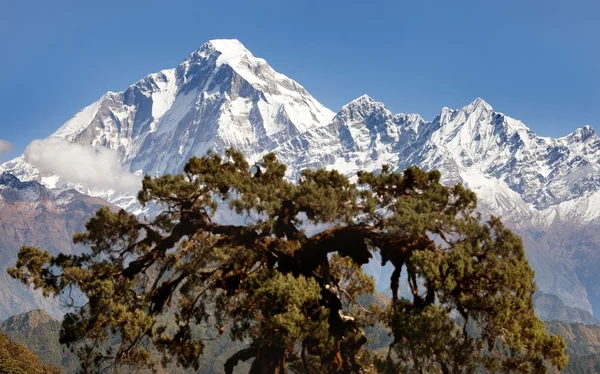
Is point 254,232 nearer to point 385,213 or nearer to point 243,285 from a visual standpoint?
point 243,285

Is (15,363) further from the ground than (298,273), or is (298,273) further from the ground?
(298,273)

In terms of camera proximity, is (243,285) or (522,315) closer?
(522,315)

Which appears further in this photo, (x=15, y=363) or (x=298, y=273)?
(x=15, y=363)

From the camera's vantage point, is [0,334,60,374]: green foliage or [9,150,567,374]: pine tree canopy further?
[0,334,60,374]: green foliage

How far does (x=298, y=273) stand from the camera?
91.3ft

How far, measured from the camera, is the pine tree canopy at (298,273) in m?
23.2

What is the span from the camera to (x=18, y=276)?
2741cm

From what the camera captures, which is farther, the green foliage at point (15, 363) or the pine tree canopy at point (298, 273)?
the green foliage at point (15, 363)

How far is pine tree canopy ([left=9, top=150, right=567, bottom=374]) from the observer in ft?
76.1

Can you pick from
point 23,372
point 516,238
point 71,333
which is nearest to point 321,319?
point 516,238

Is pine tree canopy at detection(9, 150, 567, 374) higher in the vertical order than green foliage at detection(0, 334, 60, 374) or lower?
higher

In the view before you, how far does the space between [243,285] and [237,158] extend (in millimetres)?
7285

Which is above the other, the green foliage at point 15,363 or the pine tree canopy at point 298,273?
the pine tree canopy at point 298,273

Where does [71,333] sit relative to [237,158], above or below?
below
